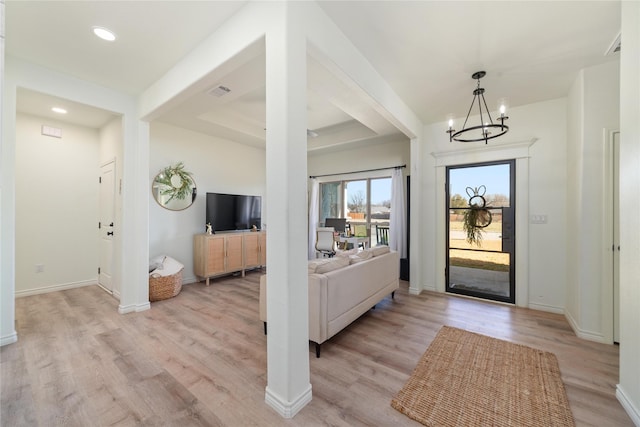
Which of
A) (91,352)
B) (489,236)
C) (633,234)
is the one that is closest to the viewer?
(633,234)

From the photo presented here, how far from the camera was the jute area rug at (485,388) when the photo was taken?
1687mm

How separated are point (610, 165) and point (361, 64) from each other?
2.64 m

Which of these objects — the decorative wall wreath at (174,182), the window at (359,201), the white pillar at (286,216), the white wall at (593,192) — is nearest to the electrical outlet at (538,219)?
the white wall at (593,192)

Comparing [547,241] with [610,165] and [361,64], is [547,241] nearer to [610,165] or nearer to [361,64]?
[610,165]

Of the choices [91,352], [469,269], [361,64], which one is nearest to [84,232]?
[91,352]

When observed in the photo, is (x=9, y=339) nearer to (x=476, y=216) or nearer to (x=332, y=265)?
(x=332, y=265)

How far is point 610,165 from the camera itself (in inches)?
103

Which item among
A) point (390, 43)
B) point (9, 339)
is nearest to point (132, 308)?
point (9, 339)

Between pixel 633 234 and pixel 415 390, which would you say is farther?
pixel 415 390

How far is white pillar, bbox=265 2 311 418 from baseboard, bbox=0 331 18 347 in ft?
8.83

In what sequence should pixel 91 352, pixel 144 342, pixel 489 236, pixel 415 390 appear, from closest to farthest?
pixel 415 390, pixel 91 352, pixel 144 342, pixel 489 236

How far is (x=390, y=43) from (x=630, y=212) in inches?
86.1

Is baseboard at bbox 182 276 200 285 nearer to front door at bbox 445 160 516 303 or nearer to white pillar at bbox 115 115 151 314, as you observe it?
white pillar at bbox 115 115 151 314

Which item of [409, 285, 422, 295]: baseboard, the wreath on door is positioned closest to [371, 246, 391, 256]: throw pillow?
[409, 285, 422, 295]: baseboard
